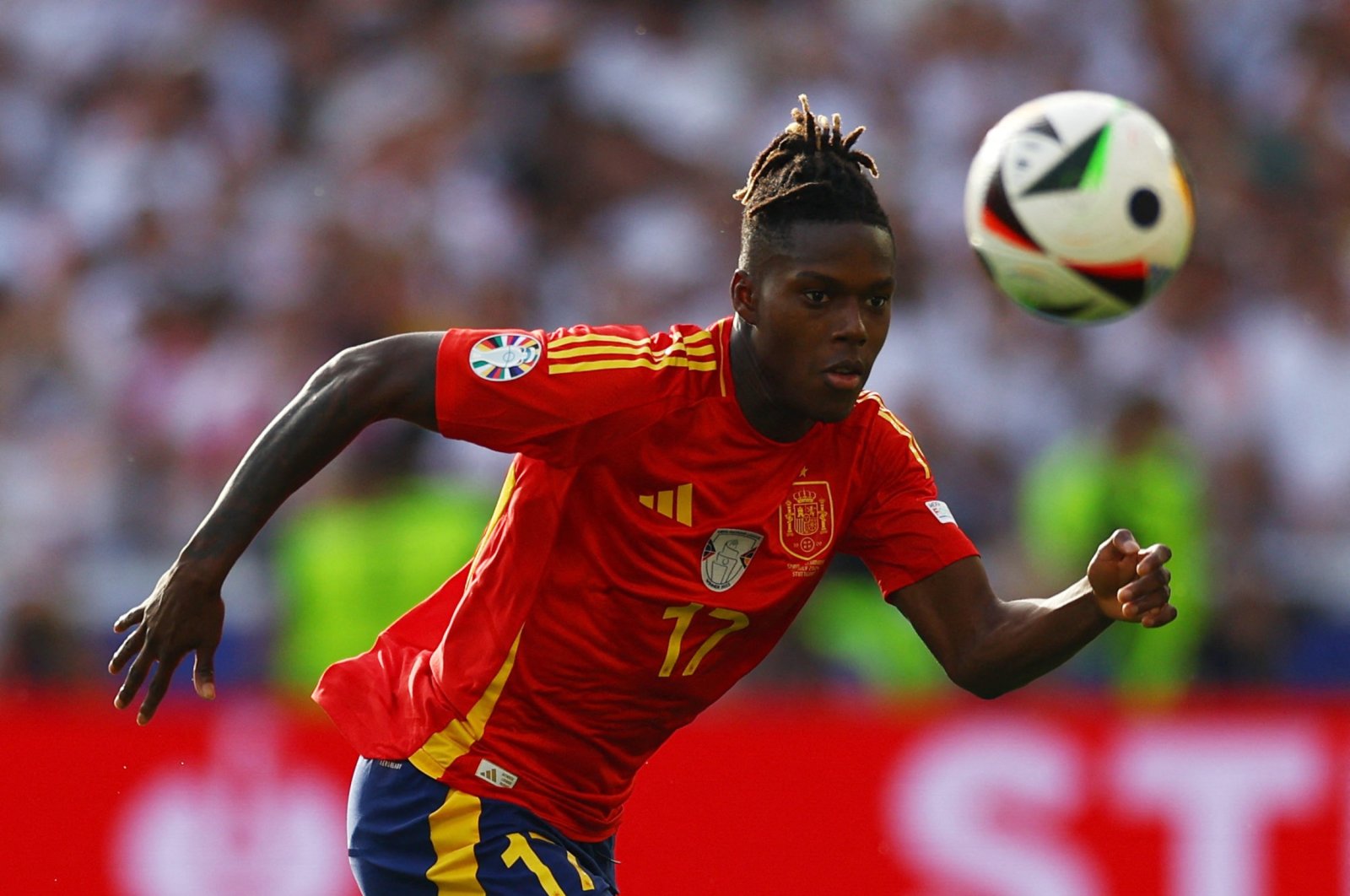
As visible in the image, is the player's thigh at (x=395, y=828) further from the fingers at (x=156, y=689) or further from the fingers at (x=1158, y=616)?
the fingers at (x=1158, y=616)

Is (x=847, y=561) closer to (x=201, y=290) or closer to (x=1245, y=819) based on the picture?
(x=1245, y=819)

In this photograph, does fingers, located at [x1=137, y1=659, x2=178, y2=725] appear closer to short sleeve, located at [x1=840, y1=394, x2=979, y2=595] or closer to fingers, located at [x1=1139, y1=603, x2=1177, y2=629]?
short sleeve, located at [x1=840, y1=394, x2=979, y2=595]

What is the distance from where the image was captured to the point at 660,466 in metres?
4.58

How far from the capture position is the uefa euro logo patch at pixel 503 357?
4430 millimetres

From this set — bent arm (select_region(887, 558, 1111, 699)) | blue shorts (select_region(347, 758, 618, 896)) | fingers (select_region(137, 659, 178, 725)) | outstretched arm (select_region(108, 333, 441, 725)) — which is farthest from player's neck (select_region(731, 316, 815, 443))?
fingers (select_region(137, 659, 178, 725))

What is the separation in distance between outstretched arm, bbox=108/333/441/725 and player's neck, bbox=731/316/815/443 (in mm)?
714

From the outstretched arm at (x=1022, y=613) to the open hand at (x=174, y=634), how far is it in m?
1.68

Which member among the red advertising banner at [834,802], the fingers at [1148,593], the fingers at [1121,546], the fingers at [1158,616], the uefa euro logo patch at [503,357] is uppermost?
the uefa euro logo patch at [503,357]

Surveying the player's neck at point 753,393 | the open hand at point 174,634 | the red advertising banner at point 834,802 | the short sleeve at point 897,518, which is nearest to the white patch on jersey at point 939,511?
the short sleeve at point 897,518

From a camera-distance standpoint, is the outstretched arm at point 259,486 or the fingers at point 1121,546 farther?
the fingers at point 1121,546

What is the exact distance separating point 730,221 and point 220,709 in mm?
4320

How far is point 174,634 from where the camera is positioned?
170 inches

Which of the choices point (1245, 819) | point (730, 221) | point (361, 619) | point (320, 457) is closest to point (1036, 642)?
point (320, 457)

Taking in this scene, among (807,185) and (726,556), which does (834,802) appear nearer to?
(726,556)
